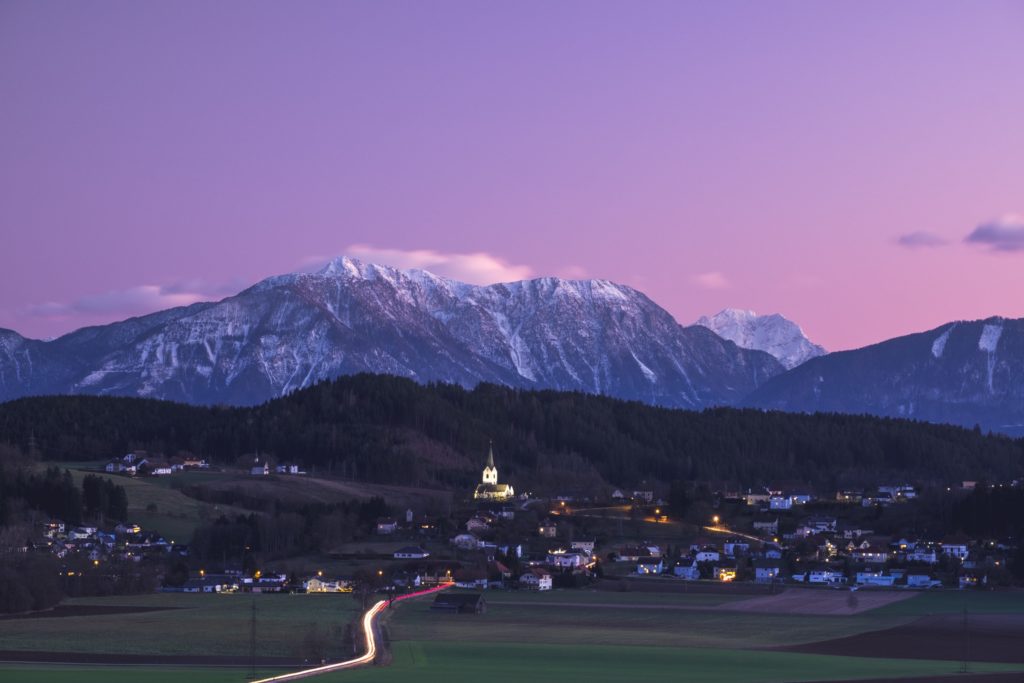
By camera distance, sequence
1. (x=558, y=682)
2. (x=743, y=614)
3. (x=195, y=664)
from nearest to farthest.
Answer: (x=558, y=682), (x=195, y=664), (x=743, y=614)

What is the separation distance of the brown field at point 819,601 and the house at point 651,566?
13762 mm

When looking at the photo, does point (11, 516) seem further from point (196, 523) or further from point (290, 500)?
point (290, 500)

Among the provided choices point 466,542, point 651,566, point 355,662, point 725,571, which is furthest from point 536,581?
point 355,662

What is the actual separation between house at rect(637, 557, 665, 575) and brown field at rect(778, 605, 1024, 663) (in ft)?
113

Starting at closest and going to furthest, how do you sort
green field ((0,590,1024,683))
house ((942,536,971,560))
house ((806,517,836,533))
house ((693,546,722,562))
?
green field ((0,590,1024,683)) → house ((942,536,971,560)) → house ((693,546,722,562)) → house ((806,517,836,533))

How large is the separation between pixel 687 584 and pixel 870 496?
249ft

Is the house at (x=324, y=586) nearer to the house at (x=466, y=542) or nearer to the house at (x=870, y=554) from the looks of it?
the house at (x=466, y=542)

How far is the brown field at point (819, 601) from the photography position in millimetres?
92062

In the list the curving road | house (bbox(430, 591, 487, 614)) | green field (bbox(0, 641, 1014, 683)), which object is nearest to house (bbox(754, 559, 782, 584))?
house (bbox(430, 591, 487, 614))

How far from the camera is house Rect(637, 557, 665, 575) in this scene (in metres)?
118

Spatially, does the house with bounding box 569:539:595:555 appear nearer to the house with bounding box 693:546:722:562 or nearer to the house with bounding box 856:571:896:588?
the house with bounding box 693:546:722:562

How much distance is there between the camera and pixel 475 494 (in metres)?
191

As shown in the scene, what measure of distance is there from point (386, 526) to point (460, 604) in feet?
174

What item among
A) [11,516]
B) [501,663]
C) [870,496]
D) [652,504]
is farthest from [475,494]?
[501,663]
